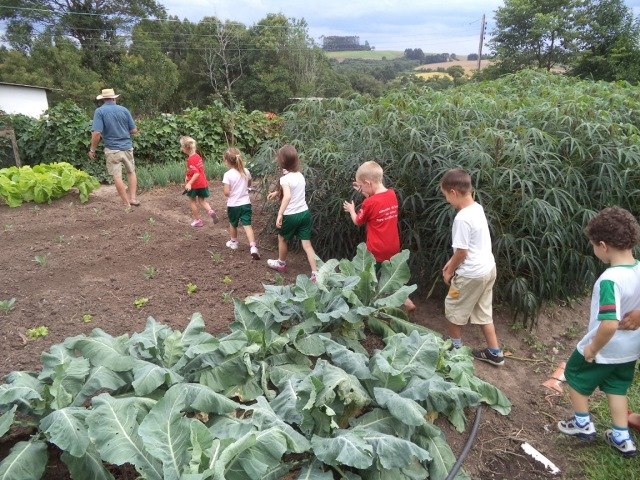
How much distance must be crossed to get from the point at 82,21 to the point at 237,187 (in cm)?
3756

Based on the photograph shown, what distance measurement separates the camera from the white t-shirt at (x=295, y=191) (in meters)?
4.69

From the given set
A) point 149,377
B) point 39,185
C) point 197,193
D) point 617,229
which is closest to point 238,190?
point 197,193

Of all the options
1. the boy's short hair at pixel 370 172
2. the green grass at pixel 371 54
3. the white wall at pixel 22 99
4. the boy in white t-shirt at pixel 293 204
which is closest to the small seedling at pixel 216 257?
the boy in white t-shirt at pixel 293 204

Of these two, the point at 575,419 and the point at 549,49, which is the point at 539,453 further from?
the point at 549,49

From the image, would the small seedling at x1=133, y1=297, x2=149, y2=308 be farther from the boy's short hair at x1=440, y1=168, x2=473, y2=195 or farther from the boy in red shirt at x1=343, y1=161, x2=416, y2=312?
A: the boy's short hair at x1=440, y1=168, x2=473, y2=195

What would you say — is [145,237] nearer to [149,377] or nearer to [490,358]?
[149,377]

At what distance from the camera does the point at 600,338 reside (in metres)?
2.68

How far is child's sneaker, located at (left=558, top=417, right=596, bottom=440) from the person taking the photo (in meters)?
3.07

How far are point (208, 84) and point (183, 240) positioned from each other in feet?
115

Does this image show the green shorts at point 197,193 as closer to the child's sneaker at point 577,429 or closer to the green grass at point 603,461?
the child's sneaker at point 577,429

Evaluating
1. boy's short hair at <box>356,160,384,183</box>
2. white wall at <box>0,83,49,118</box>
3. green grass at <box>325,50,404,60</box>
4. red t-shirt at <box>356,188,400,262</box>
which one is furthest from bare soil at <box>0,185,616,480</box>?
green grass at <box>325,50,404,60</box>

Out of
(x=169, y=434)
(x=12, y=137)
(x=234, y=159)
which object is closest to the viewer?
(x=169, y=434)

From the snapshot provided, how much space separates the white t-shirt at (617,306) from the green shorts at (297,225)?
8.88 ft

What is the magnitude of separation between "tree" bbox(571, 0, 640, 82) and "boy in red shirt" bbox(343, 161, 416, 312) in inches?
688
